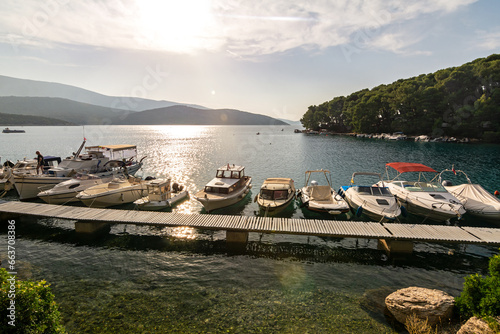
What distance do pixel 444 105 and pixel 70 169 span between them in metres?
120

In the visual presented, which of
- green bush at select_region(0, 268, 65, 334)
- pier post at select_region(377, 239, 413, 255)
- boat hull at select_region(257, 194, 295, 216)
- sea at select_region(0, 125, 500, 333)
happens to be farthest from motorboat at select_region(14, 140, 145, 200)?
pier post at select_region(377, 239, 413, 255)

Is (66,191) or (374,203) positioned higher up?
(374,203)

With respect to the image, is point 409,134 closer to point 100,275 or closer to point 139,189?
point 139,189

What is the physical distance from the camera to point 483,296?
922 centimetres

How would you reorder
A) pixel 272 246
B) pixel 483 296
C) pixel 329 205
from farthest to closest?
pixel 329 205 → pixel 272 246 → pixel 483 296

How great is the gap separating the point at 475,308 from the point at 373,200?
42.7 feet

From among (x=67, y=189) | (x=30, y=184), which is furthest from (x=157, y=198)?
(x=30, y=184)

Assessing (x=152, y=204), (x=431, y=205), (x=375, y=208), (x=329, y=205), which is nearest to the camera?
(x=375, y=208)

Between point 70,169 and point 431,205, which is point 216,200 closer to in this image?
point 431,205

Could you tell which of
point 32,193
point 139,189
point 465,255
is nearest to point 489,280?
point 465,255

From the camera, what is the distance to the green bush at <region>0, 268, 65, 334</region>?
6.38 m

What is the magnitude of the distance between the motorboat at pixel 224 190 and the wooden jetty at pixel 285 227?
13.3 feet

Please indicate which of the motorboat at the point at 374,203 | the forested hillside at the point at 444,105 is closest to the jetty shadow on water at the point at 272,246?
the motorboat at the point at 374,203

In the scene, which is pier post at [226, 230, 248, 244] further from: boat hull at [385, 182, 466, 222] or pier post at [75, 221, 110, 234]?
boat hull at [385, 182, 466, 222]
